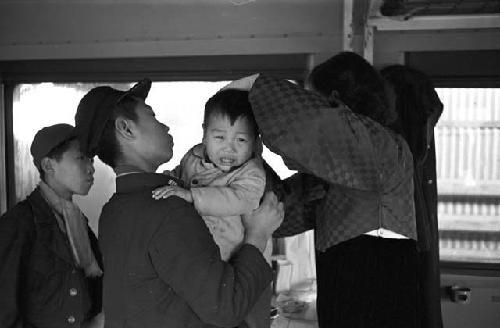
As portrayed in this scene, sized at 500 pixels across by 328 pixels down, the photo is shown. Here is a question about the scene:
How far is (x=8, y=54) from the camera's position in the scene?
296 cm

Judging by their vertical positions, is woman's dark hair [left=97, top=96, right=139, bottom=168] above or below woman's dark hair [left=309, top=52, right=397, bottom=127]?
below

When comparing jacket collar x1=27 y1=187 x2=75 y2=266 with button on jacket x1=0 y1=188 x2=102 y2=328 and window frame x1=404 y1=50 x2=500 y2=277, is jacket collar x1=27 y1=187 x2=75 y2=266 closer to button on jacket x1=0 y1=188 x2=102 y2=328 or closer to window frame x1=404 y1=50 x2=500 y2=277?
button on jacket x1=0 y1=188 x2=102 y2=328

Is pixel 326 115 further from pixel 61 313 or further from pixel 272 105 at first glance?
pixel 61 313

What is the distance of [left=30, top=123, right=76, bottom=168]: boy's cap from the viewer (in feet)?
6.74

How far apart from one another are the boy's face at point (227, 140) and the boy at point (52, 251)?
83cm

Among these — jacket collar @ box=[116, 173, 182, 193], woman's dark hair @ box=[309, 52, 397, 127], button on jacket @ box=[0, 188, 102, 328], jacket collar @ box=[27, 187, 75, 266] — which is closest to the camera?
jacket collar @ box=[116, 173, 182, 193]

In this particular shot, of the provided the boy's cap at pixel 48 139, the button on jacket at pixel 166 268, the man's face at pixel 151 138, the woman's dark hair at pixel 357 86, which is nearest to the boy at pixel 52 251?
the boy's cap at pixel 48 139

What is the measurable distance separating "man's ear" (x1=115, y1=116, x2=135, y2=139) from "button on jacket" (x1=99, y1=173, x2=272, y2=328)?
114 mm

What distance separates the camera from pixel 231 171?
5.12 feet

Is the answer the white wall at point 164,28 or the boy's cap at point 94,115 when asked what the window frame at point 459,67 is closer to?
the white wall at point 164,28

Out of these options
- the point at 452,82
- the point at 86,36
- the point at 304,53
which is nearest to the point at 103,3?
the point at 86,36

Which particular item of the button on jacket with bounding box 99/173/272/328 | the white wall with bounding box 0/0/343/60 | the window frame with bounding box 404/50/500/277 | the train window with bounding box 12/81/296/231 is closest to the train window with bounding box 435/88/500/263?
the window frame with bounding box 404/50/500/277

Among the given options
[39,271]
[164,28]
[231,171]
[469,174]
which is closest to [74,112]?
[164,28]

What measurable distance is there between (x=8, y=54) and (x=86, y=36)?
502mm
